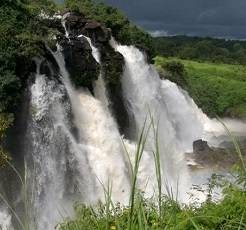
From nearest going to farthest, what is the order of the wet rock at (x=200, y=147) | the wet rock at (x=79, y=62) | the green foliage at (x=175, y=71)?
the wet rock at (x=79, y=62) < the wet rock at (x=200, y=147) < the green foliage at (x=175, y=71)

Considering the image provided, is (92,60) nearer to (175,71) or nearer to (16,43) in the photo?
(16,43)

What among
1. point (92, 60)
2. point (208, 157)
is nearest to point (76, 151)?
point (92, 60)

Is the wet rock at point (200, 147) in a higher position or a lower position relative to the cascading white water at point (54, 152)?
lower

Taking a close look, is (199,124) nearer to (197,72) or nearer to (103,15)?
(103,15)

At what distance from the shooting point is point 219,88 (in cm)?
6575

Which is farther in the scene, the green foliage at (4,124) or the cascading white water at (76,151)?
the cascading white water at (76,151)

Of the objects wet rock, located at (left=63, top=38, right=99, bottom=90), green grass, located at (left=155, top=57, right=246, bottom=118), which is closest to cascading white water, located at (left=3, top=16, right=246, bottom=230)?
wet rock, located at (left=63, top=38, right=99, bottom=90)

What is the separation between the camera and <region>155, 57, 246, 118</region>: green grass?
60531 mm

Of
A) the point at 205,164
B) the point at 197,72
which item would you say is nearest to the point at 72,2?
the point at 205,164

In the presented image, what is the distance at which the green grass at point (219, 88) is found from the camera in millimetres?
60531

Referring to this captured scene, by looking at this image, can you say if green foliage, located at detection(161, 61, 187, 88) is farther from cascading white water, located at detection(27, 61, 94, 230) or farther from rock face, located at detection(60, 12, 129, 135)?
cascading white water, located at detection(27, 61, 94, 230)

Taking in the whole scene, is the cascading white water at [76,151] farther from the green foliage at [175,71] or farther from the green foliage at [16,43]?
the green foliage at [175,71]

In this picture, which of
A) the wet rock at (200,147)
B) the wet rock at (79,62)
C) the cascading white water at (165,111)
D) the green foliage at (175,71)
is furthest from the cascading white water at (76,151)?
the green foliage at (175,71)

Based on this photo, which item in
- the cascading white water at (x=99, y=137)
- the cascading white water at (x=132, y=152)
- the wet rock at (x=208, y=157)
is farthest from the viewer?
the wet rock at (x=208, y=157)
